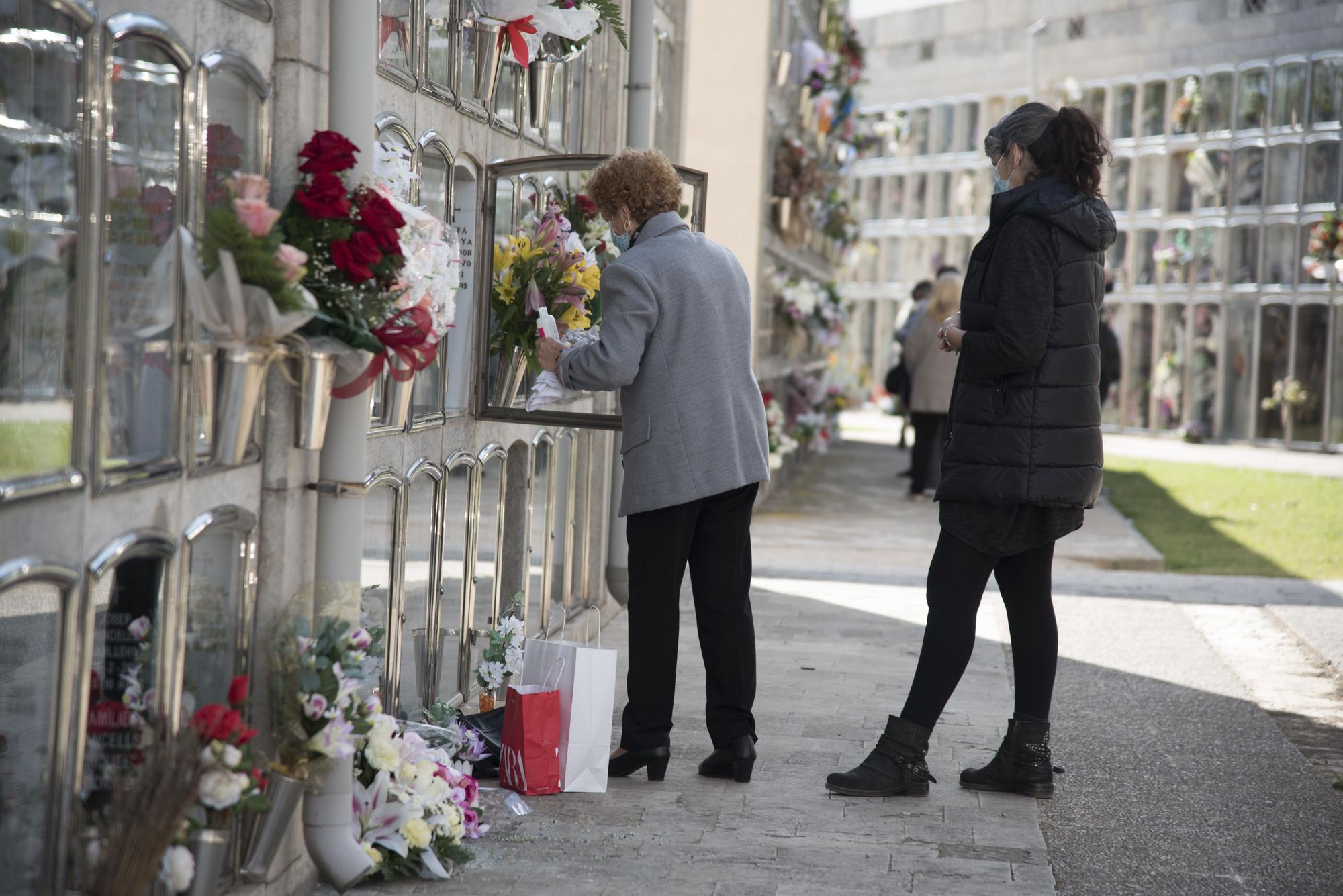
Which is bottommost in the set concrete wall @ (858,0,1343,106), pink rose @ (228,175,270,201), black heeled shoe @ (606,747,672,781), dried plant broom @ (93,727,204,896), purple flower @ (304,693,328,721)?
black heeled shoe @ (606,747,672,781)

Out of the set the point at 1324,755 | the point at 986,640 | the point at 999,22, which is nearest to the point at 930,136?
the point at 999,22

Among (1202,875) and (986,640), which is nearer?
(1202,875)

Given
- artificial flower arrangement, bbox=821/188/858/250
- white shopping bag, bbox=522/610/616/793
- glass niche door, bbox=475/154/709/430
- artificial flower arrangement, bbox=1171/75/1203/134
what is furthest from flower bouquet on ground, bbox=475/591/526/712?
artificial flower arrangement, bbox=1171/75/1203/134

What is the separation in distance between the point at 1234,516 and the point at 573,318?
7.77m

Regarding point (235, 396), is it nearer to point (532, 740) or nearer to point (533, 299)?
point (532, 740)

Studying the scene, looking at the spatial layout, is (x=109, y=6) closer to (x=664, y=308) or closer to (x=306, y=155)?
(x=306, y=155)

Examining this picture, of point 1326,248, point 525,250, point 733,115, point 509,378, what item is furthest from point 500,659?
point 1326,248

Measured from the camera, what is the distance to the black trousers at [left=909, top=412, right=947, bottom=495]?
10.4 metres

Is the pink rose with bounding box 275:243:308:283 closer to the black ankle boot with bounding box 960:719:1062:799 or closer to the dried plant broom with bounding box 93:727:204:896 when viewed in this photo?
the dried plant broom with bounding box 93:727:204:896

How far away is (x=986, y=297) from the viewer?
340cm

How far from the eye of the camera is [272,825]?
2.46 meters

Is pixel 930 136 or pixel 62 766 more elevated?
pixel 930 136

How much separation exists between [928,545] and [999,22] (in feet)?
50.6

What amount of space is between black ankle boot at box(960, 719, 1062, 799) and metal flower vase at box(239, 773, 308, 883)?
1780 mm
